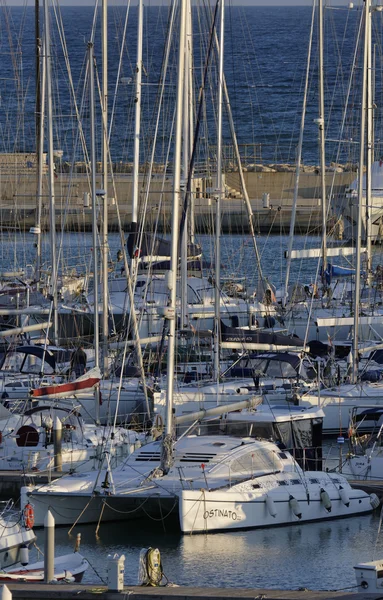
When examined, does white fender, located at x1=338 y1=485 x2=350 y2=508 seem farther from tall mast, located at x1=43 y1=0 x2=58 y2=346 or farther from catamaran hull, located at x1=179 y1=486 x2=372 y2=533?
tall mast, located at x1=43 y1=0 x2=58 y2=346

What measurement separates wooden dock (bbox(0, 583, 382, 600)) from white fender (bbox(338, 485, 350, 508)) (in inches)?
247

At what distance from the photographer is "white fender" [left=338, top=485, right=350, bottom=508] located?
968 inches

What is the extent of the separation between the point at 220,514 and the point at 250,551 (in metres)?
0.88

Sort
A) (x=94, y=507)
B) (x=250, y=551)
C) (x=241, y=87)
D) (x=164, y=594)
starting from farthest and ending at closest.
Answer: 1. (x=241, y=87)
2. (x=94, y=507)
3. (x=250, y=551)
4. (x=164, y=594)

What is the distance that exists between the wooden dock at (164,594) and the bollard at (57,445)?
22.6ft

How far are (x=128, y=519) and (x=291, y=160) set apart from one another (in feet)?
206

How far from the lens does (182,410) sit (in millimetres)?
29734

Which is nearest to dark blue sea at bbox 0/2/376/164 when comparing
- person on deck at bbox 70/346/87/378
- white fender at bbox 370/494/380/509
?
person on deck at bbox 70/346/87/378

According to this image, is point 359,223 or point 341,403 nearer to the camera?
point 341,403

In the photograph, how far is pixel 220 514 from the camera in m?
23.6

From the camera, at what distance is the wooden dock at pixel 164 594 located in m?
18.0

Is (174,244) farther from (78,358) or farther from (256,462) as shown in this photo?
(78,358)

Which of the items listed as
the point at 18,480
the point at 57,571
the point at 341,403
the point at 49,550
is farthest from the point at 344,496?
the point at 49,550

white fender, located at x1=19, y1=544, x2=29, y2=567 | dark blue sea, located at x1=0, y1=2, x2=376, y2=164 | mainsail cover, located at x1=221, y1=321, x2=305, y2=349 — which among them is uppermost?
dark blue sea, located at x1=0, y1=2, x2=376, y2=164
